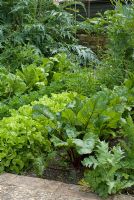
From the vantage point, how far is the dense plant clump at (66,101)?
122 inches

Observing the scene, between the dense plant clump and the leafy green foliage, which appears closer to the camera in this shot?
the leafy green foliage

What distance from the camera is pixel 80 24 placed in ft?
24.4

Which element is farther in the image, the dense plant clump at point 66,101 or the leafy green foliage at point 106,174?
the dense plant clump at point 66,101

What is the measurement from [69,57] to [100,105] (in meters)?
3.64

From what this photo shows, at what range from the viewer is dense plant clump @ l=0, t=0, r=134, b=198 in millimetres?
3100

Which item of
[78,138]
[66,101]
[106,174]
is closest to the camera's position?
[106,174]

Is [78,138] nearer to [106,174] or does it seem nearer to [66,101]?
[106,174]

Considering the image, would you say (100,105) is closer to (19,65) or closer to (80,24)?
(19,65)

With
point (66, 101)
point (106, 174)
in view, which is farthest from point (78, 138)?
point (66, 101)

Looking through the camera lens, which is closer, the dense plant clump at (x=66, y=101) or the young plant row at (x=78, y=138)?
the young plant row at (x=78, y=138)

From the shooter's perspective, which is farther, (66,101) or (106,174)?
(66,101)

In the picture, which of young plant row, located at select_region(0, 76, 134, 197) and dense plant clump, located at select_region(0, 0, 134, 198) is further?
dense plant clump, located at select_region(0, 0, 134, 198)

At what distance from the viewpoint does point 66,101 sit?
164 inches

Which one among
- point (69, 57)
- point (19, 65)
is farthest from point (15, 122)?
point (69, 57)
